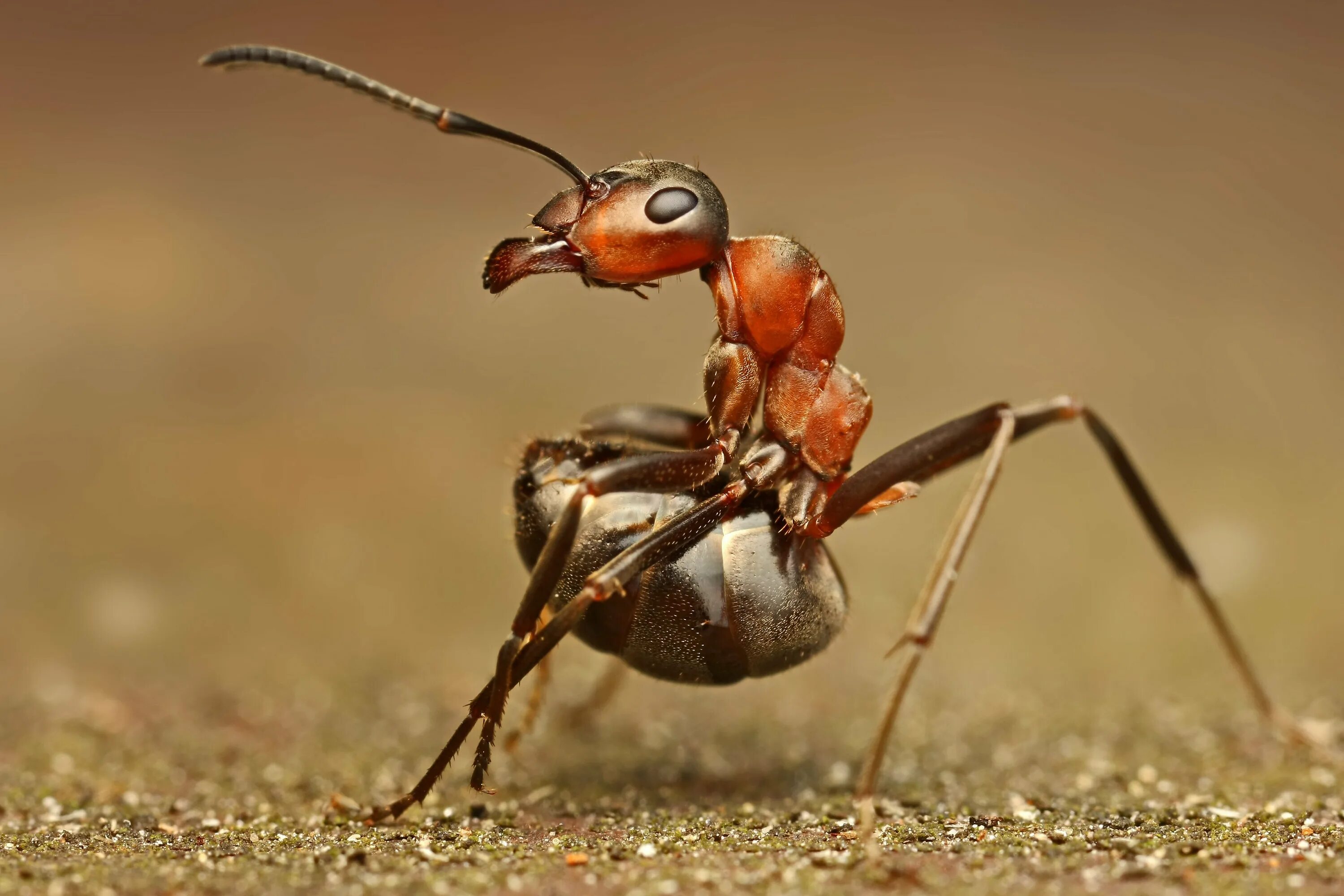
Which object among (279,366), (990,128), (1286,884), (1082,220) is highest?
(990,128)

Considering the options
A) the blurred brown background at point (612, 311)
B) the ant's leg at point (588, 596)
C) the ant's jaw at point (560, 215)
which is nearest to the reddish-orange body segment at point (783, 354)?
the ant's leg at point (588, 596)

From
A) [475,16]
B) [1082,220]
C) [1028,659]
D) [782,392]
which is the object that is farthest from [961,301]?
[782,392]

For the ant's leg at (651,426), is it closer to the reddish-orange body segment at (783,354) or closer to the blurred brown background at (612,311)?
the reddish-orange body segment at (783,354)

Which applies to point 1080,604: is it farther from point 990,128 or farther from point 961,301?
point 990,128

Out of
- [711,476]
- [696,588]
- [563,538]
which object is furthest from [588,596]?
[711,476]

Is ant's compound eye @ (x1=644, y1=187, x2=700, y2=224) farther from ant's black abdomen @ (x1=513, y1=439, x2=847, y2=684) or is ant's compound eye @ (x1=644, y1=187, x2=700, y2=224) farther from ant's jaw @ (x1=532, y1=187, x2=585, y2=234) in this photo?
ant's black abdomen @ (x1=513, y1=439, x2=847, y2=684)

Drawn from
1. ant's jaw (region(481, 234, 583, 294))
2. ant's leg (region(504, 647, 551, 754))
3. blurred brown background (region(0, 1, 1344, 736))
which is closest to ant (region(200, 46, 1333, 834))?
ant's jaw (region(481, 234, 583, 294))

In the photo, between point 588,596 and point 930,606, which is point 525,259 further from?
point 930,606
